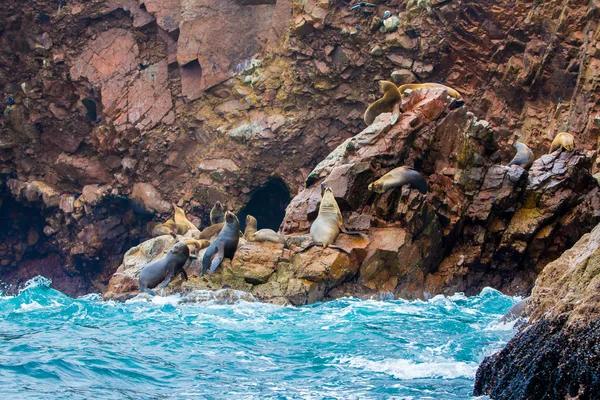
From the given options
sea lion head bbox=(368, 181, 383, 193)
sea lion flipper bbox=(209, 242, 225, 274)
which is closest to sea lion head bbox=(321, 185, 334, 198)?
sea lion head bbox=(368, 181, 383, 193)

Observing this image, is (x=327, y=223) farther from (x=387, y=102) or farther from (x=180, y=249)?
(x=387, y=102)

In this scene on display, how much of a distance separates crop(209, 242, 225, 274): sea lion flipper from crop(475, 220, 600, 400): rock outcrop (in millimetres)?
6340

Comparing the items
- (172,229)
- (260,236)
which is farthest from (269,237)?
(172,229)

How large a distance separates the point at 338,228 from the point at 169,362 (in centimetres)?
502

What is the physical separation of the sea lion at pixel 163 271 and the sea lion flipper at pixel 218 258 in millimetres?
547

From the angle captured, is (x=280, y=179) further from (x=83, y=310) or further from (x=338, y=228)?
(x=83, y=310)

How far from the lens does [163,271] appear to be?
36.8 ft

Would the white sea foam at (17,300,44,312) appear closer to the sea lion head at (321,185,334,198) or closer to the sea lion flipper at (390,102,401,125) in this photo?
the sea lion head at (321,185,334,198)

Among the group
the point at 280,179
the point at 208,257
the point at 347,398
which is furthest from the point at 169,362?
the point at 280,179

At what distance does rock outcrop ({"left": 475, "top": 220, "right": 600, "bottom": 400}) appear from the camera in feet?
13.7

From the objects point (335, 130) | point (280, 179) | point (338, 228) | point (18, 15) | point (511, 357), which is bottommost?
point (511, 357)

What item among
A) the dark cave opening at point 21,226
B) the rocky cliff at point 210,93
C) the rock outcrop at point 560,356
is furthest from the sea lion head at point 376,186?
the dark cave opening at point 21,226

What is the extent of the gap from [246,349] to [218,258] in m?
3.74

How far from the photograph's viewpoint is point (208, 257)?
37.1 feet
